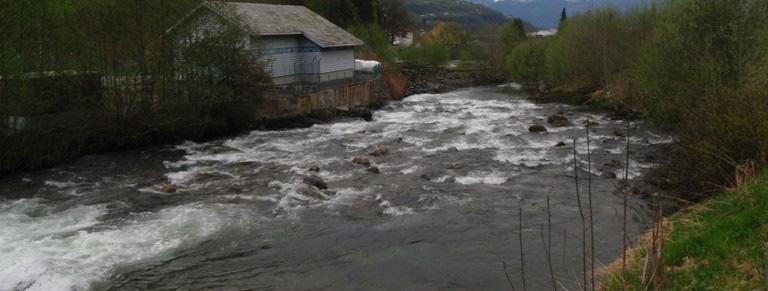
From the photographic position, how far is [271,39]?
32.3 meters

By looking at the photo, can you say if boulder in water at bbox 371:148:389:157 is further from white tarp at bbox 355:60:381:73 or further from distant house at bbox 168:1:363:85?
white tarp at bbox 355:60:381:73

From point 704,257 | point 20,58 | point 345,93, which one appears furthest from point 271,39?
point 704,257

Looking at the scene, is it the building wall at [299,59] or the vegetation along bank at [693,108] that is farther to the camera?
the building wall at [299,59]

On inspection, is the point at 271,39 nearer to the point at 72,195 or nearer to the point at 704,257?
the point at 72,195

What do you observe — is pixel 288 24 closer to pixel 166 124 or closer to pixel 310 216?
pixel 166 124

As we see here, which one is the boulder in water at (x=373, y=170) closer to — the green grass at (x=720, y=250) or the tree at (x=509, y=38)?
the green grass at (x=720, y=250)

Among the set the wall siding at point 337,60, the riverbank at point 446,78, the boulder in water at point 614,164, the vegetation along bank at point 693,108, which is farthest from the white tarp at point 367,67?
the boulder in water at point 614,164

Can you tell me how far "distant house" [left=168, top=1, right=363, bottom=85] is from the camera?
31000 millimetres

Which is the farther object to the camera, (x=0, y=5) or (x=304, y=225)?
(x=0, y=5)

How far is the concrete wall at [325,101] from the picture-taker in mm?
28703

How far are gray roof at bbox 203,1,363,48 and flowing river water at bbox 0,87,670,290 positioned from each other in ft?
29.7

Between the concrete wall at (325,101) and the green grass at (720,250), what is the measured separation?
2184cm

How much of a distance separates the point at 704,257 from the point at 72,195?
14.3 metres

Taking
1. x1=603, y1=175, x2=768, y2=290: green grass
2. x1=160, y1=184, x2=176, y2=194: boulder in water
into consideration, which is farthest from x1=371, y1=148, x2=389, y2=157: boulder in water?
x1=603, y1=175, x2=768, y2=290: green grass
